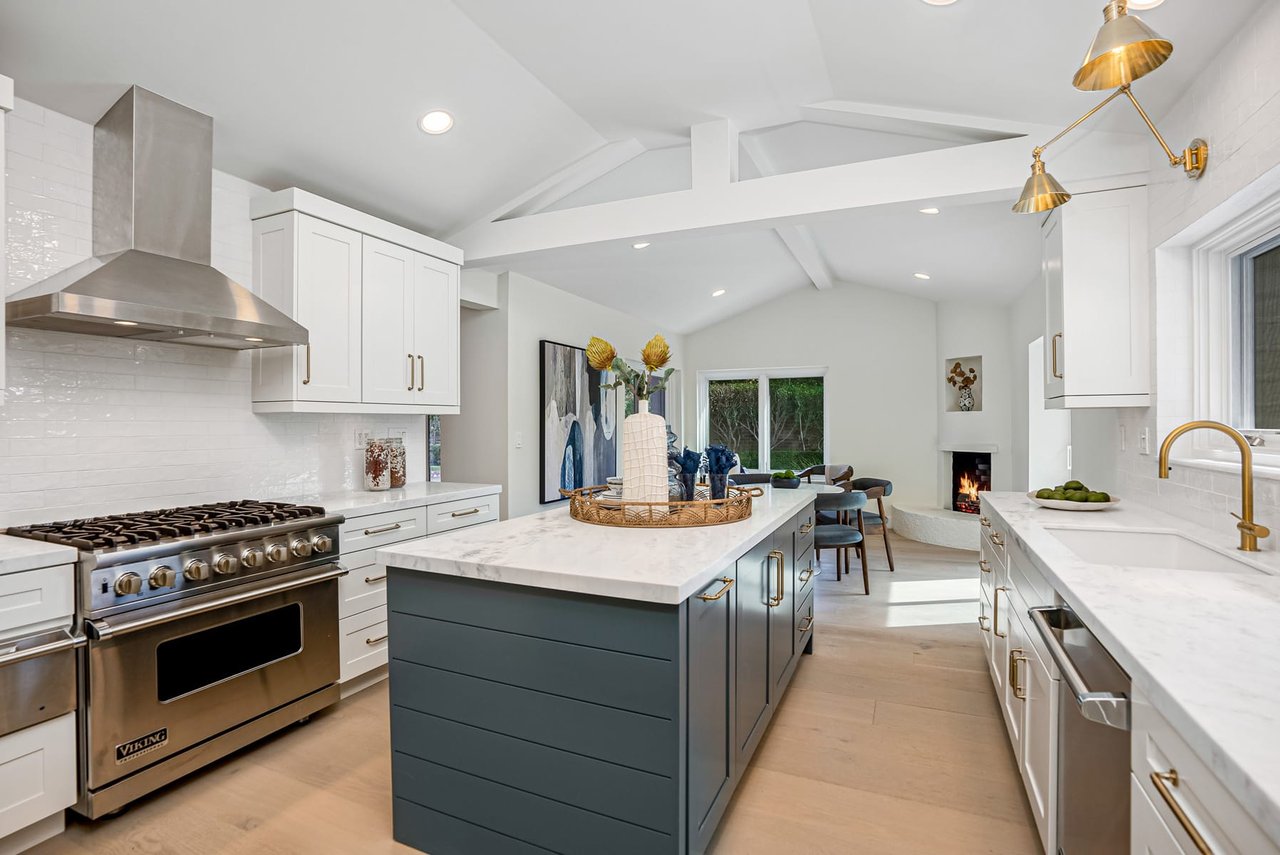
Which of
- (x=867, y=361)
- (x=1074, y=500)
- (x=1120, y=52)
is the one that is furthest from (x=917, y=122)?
(x=867, y=361)

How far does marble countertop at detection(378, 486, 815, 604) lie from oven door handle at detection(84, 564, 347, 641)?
A: 2.86 feet

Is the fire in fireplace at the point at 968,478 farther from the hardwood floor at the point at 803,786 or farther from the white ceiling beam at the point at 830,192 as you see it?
the white ceiling beam at the point at 830,192

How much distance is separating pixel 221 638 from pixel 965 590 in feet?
Answer: 14.9

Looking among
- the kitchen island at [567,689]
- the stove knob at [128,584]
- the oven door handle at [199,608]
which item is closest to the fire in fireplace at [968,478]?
the kitchen island at [567,689]

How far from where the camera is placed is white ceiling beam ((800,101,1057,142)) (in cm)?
288

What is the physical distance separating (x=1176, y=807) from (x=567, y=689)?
1181 mm

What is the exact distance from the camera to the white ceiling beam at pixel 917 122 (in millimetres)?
2877

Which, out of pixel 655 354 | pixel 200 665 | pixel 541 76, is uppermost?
pixel 541 76

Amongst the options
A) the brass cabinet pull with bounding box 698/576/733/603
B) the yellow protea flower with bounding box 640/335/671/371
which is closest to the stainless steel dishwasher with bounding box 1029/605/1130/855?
the brass cabinet pull with bounding box 698/576/733/603

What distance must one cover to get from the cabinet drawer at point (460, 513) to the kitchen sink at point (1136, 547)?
274 centimetres

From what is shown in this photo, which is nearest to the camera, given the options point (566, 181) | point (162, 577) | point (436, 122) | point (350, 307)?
point (162, 577)

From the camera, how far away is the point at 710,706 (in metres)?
1.76

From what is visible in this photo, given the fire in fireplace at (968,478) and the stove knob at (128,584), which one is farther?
the fire in fireplace at (968,478)

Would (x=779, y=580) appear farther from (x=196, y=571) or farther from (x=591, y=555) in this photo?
(x=196, y=571)
